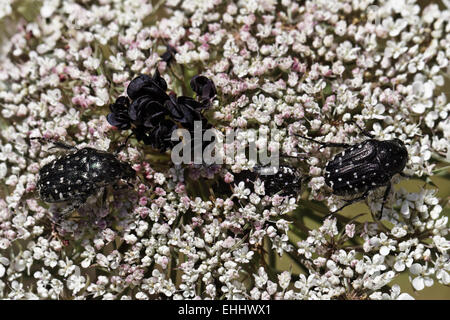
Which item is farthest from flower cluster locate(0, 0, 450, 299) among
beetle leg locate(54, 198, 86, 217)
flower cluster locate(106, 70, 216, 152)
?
beetle leg locate(54, 198, 86, 217)

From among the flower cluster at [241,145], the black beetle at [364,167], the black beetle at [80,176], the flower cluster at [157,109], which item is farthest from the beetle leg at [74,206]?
the black beetle at [364,167]

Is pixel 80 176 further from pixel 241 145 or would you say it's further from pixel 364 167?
pixel 364 167

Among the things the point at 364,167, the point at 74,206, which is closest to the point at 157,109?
the point at 74,206

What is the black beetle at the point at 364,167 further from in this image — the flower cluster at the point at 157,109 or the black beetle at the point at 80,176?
the black beetle at the point at 80,176

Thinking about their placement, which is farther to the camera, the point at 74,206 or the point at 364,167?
the point at 74,206

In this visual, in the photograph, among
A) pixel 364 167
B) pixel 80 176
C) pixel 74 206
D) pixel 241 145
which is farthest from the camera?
pixel 241 145
